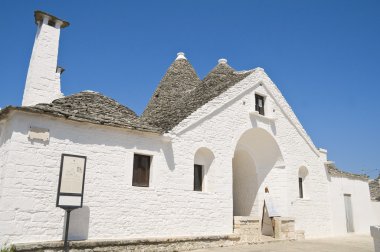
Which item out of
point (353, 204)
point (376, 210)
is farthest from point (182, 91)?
point (376, 210)

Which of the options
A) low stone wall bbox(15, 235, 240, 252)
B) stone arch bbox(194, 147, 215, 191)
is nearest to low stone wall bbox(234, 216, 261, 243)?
low stone wall bbox(15, 235, 240, 252)

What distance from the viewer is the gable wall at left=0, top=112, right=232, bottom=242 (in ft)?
25.0

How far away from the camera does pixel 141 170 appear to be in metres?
9.95

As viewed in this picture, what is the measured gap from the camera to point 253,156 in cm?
1495

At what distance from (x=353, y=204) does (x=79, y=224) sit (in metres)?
15.4

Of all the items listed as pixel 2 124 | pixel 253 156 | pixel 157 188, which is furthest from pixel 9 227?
pixel 253 156

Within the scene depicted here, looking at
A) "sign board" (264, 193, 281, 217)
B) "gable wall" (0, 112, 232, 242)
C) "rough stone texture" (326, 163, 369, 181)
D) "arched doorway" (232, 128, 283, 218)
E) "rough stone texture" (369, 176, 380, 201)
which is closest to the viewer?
"gable wall" (0, 112, 232, 242)

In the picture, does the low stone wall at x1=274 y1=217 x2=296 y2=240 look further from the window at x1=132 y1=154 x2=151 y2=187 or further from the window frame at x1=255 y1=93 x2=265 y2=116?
the window at x1=132 y1=154 x2=151 y2=187

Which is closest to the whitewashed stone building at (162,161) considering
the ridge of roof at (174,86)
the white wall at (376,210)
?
the ridge of roof at (174,86)

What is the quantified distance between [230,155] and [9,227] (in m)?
7.50

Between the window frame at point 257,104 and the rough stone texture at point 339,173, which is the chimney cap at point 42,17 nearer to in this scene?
the window frame at point 257,104

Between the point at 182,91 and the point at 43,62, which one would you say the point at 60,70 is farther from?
the point at 182,91

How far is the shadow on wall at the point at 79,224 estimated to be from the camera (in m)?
8.21

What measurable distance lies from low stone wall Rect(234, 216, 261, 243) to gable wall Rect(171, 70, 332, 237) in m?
0.56
